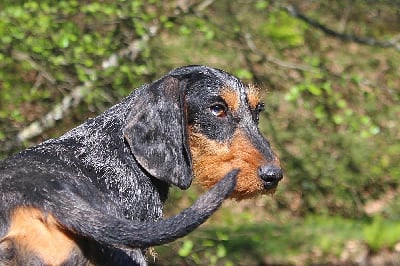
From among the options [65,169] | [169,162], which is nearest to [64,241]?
[65,169]

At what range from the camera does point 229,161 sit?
523 cm

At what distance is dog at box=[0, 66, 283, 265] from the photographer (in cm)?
442

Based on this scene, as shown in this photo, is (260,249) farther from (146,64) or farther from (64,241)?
(64,241)

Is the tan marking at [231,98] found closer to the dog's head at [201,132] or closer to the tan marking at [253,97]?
the dog's head at [201,132]

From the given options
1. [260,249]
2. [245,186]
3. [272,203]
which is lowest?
[272,203]

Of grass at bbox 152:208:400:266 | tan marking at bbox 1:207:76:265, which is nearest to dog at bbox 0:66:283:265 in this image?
tan marking at bbox 1:207:76:265

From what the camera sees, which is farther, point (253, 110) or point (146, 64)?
point (146, 64)

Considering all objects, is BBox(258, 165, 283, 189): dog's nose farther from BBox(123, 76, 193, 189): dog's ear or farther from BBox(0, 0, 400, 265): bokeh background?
BBox(0, 0, 400, 265): bokeh background

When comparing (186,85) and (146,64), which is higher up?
(186,85)

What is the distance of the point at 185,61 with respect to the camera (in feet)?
32.3

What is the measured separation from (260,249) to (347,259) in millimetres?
989

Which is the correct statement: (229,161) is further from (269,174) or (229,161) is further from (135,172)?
(135,172)

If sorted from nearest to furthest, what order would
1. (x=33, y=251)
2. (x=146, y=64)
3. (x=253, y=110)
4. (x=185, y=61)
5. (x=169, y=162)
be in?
(x=33, y=251) < (x=169, y=162) < (x=253, y=110) < (x=146, y=64) < (x=185, y=61)

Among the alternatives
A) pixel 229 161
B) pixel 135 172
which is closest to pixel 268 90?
pixel 229 161
